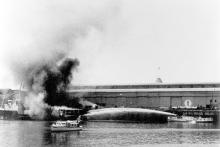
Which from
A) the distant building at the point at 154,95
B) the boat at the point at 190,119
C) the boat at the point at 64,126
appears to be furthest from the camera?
the distant building at the point at 154,95

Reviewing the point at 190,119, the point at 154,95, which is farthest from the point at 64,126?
the point at 154,95

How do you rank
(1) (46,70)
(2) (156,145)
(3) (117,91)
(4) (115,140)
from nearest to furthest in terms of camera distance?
(2) (156,145) → (4) (115,140) → (1) (46,70) → (3) (117,91)

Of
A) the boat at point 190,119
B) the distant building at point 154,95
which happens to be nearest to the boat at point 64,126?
the distant building at point 154,95

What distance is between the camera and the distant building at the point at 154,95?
107125 mm

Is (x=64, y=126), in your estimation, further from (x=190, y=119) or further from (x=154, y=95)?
(x=154, y=95)

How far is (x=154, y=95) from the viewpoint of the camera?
4407 inches

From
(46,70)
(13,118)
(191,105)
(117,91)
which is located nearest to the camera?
(46,70)

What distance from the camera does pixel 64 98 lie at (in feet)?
286

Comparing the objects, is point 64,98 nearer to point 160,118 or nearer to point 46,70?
point 46,70

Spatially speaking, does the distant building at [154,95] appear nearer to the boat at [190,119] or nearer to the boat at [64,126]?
the boat at [190,119]

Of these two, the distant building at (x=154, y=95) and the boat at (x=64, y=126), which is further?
the distant building at (x=154, y=95)

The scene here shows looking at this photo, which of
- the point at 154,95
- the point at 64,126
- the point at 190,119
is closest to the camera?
the point at 64,126

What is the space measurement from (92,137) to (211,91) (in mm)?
54099

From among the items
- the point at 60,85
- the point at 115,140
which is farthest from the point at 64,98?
the point at 115,140
